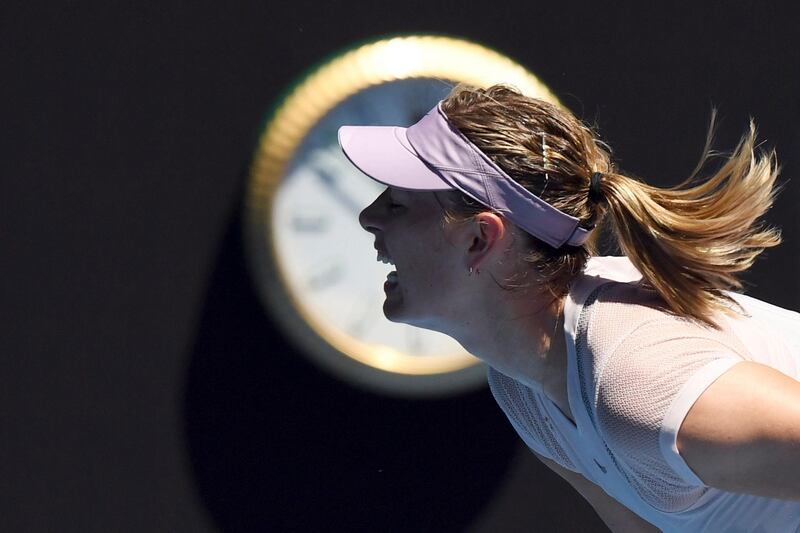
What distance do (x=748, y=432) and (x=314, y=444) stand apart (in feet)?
3.37

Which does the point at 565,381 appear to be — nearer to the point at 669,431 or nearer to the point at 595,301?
the point at 595,301

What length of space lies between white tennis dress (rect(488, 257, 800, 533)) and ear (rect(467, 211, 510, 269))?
101mm

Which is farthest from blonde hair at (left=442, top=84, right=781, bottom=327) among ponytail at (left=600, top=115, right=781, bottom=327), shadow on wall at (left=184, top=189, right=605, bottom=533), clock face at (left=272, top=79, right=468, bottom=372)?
shadow on wall at (left=184, top=189, right=605, bottom=533)

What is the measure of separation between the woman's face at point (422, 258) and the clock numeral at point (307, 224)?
21.8 inches

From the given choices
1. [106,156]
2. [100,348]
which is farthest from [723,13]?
[100,348]

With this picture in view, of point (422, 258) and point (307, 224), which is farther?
point (307, 224)

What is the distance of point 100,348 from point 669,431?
3.56 ft

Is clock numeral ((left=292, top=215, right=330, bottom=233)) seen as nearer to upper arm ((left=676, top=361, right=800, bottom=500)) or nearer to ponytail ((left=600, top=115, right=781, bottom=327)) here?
ponytail ((left=600, top=115, right=781, bottom=327))

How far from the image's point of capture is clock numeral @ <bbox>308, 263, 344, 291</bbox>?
1.79m

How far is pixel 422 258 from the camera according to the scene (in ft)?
3.99

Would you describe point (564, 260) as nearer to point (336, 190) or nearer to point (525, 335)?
A: point (525, 335)

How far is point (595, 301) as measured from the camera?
3.70ft

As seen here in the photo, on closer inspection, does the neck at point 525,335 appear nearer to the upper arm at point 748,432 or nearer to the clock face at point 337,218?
the upper arm at point 748,432

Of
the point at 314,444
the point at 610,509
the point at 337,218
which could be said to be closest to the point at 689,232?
the point at 610,509
